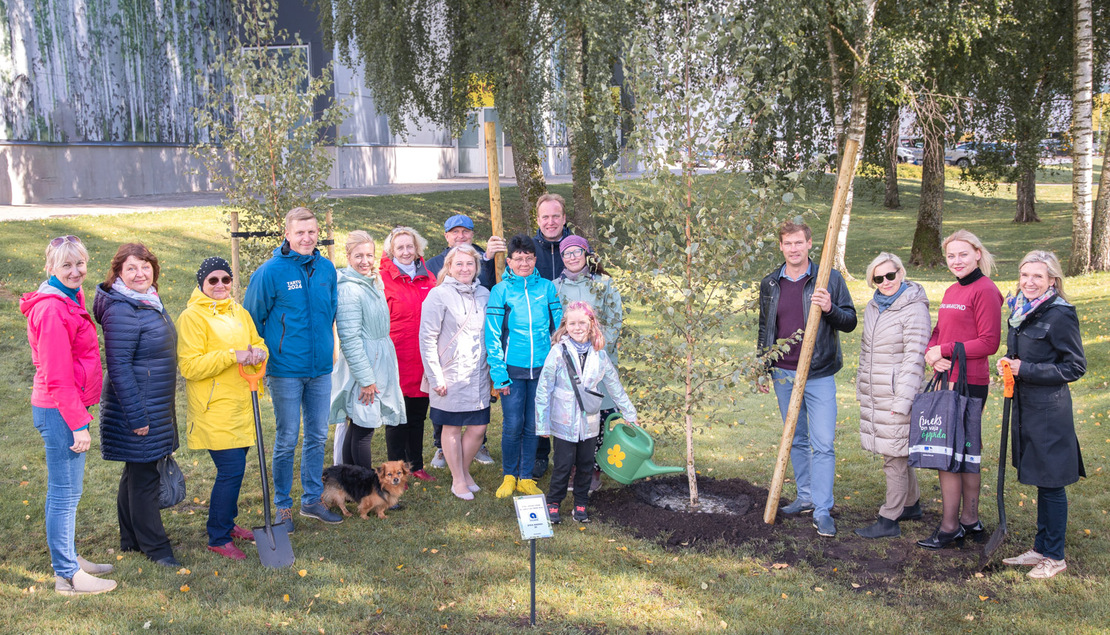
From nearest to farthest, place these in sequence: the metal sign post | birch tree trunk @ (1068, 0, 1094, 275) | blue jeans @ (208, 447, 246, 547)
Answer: the metal sign post, blue jeans @ (208, 447, 246, 547), birch tree trunk @ (1068, 0, 1094, 275)

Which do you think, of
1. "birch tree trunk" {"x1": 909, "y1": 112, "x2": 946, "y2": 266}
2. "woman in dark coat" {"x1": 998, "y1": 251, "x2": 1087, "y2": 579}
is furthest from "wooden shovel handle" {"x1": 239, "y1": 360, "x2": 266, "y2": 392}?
"birch tree trunk" {"x1": 909, "y1": 112, "x2": 946, "y2": 266}

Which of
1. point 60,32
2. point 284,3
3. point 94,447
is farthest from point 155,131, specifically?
point 94,447

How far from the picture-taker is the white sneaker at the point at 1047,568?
4781mm

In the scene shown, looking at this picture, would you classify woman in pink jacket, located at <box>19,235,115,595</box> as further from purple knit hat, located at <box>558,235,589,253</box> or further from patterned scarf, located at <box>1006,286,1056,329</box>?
patterned scarf, located at <box>1006,286,1056,329</box>

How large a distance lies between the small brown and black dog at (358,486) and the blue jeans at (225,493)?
0.75 m

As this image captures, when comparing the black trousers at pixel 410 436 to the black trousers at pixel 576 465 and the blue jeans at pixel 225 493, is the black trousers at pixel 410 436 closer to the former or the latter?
the black trousers at pixel 576 465

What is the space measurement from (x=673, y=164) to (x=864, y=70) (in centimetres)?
1038

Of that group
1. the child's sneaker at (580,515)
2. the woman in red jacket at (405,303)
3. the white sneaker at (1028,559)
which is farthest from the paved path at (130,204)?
the white sneaker at (1028,559)

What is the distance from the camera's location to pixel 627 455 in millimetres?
5957

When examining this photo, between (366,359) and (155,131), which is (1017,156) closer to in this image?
(366,359)

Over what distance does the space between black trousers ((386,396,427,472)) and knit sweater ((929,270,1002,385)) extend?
3.86 meters

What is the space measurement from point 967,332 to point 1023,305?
13.5 inches

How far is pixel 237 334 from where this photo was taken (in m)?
5.08

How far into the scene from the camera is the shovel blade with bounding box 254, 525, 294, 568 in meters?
5.11
